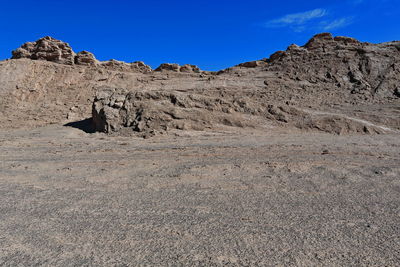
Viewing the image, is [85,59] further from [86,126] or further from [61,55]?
[86,126]

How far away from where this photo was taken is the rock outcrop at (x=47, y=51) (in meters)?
23.6

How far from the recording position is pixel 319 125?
35.6ft

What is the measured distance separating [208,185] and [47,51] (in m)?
25.7

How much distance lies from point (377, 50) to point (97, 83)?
22.0m

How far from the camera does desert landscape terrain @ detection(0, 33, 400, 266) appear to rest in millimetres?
2379

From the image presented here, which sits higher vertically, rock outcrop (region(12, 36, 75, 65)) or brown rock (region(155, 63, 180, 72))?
rock outcrop (region(12, 36, 75, 65))

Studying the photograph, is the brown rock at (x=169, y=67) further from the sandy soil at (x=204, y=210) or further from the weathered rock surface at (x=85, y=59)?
the sandy soil at (x=204, y=210)

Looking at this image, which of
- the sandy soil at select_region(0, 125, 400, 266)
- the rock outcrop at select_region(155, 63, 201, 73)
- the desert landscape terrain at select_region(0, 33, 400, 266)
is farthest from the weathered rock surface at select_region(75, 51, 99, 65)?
the sandy soil at select_region(0, 125, 400, 266)

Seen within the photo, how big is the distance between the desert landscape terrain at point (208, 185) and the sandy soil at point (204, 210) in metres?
0.02

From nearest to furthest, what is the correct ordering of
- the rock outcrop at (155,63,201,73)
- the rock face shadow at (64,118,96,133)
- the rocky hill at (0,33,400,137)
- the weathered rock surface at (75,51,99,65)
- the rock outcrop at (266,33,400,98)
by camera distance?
the rocky hill at (0,33,400,137)
the rock face shadow at (64,118,96,133)
the rock outcrop at (266,33,400,98)
the rock outcrop at (155,63,201,73)
the weathered rock surface at (75,51,99,65)

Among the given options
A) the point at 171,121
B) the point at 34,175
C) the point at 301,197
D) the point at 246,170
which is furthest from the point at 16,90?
the point at 301,197

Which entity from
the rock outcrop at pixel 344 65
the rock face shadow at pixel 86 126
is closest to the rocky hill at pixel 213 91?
the rock outcrop at pixel 344 65

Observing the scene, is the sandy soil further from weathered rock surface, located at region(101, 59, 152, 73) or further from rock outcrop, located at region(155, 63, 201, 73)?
weathered rock surface, located at region(101, 59, 152, 73)

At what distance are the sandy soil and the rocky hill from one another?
15.6 feet
